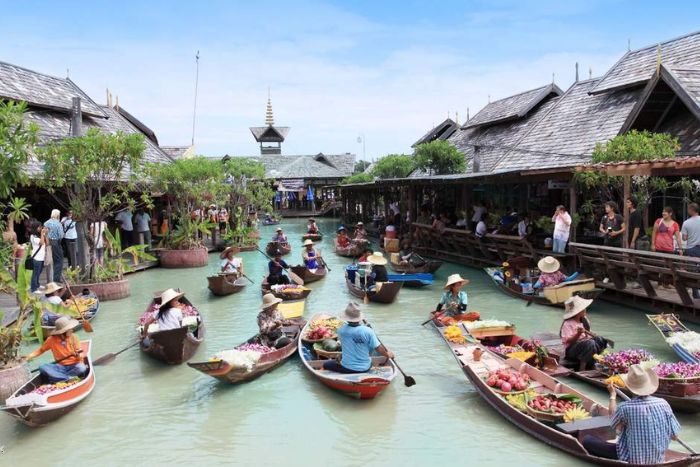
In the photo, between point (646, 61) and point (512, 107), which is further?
point (512, 107)

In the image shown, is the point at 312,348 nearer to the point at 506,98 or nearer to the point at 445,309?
the point at 445,309

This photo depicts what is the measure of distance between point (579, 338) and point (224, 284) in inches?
356

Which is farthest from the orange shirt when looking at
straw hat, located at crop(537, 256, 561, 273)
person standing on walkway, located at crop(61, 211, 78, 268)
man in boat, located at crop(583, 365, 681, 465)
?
straw hat, located at crop(537, 256, 561, 273)

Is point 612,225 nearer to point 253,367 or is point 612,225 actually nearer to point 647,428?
point 647,428

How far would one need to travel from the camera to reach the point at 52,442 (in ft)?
22.7

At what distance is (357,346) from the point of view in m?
7.75

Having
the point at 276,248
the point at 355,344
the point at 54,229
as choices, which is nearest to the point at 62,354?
the point at 355,344

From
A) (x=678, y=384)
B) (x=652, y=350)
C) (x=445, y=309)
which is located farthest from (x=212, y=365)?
(x=652, y=350)

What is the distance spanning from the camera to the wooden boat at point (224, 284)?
14.6 meters

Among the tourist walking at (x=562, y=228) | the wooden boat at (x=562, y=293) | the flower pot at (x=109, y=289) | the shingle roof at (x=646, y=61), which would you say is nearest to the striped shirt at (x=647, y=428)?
the wooden boat at (x=562, y=293)

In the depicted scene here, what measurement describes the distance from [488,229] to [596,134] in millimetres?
4170

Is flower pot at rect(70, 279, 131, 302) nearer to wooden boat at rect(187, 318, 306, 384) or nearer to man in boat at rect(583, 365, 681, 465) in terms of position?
wooden boat at rect(187, 318, 306, 384)

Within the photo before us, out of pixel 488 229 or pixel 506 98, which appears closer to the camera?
pixel 488 229

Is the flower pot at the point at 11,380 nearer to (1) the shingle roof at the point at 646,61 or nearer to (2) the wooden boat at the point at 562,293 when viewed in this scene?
(2) the wooden boat at the point at 562,293
